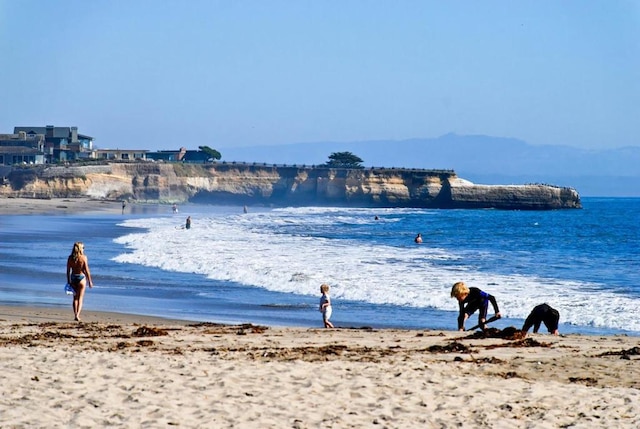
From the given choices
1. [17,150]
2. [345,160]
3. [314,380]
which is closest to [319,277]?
[314,380]

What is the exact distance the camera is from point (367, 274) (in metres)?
27.2

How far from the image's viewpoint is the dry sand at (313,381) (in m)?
8.59

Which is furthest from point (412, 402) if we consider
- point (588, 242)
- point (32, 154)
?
point (32, 154)

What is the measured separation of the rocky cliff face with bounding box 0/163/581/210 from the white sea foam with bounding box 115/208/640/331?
7472 centimetres

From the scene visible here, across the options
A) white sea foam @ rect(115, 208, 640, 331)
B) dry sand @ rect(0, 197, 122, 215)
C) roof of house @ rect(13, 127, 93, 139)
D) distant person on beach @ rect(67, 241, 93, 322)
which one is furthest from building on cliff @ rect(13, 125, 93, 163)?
distant person on beach @ rect(67, 241, 93, 322)

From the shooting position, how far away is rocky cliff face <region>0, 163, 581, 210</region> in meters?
116

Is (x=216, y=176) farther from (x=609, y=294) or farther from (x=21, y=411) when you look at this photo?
(x=21, y=411)

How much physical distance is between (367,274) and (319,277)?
5.71 ft

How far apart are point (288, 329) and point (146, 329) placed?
2.47m

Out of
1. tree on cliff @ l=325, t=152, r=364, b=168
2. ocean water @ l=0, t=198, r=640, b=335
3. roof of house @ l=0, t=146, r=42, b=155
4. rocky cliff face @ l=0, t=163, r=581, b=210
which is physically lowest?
ocean water @ l=0, t=198, r=640, b=335

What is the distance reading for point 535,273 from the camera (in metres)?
29.4

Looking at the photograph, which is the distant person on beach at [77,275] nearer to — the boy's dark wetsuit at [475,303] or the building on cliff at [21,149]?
the boy's dark wetsuit at [475,303]

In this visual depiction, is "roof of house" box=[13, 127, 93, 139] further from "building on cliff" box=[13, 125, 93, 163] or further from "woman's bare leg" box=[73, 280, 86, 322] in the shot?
"woman's bare leg" box=[73, 280, 86, 322]

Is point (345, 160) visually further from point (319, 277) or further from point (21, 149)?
point (319, 277)
